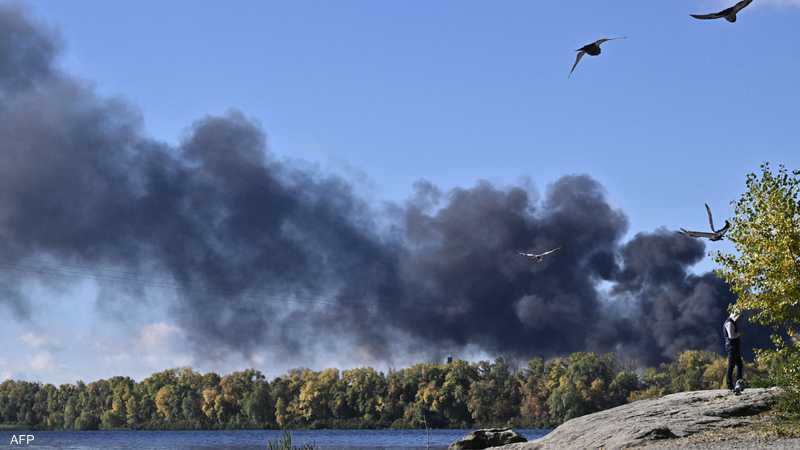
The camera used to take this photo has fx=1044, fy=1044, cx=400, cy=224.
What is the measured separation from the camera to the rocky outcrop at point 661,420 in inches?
1367

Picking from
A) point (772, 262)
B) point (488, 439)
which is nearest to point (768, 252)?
point (772, 262)

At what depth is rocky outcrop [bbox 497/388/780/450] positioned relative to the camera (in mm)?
34719

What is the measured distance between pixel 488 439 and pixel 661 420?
49.5 feet

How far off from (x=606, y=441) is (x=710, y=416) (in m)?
3.88

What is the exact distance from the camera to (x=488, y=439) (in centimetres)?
5041

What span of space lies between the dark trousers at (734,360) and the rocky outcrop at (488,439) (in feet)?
44.3

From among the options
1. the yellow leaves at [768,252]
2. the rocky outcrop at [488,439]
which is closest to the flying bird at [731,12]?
the yellow leaves at [768,252]

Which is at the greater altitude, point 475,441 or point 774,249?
point 774,249

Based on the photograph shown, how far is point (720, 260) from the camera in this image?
35188 millimetres

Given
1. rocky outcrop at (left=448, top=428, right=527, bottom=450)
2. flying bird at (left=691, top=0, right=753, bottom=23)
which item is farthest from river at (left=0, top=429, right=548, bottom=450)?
flying bird at (left=691, top=0, right=753, bottom=23)

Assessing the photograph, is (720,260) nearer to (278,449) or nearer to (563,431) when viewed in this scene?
(563,431)

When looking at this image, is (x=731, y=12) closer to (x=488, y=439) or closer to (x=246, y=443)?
(x=488, y=439)

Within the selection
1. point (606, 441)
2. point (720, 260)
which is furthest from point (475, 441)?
point (720, 260)

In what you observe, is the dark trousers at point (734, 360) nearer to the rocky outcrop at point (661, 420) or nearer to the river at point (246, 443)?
the rocky outcrop at point (661, 420)
